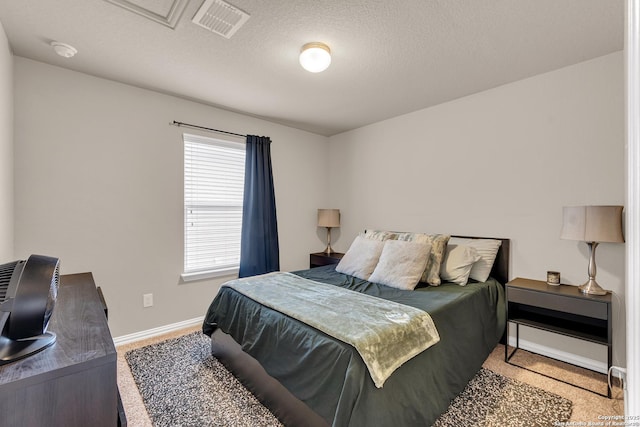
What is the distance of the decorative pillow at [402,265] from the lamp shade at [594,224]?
3.28ft

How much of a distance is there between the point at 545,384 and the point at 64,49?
4215mm

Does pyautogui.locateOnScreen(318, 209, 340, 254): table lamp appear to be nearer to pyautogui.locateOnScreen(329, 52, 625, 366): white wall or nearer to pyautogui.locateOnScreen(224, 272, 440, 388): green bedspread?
pyautogui.locateOnScreen(329, 52, 625, 366): white wall

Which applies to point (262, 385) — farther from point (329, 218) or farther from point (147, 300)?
point (329, 218)

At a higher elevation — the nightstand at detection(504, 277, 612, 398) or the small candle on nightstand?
the small candle on nightstand

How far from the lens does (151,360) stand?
2.31m

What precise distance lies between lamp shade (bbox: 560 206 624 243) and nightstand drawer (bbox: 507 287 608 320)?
443mm

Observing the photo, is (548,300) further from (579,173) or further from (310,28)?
(310,28)

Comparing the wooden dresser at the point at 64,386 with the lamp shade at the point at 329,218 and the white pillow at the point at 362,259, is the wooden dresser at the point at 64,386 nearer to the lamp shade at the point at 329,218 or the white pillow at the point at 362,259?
the white pillow at the point at 362,259

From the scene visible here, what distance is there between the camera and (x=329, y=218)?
4020 mm

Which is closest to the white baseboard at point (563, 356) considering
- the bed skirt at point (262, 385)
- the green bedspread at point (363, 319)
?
the green bedspread at point (363, 319)

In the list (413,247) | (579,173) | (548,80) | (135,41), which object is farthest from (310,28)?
(579,173)

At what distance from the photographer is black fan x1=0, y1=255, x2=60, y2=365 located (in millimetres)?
909

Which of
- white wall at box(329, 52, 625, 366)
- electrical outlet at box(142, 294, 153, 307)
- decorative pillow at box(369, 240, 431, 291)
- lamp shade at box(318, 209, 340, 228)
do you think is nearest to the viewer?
white wall at box(329, 52, 625, 366)

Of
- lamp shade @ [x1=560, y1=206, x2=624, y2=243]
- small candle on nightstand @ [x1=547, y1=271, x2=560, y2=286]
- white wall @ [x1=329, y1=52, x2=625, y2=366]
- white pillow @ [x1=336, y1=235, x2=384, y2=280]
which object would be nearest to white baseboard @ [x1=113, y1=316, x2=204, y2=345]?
white pillow @ [x1=336, y1=235, x2=384, y2=280]
